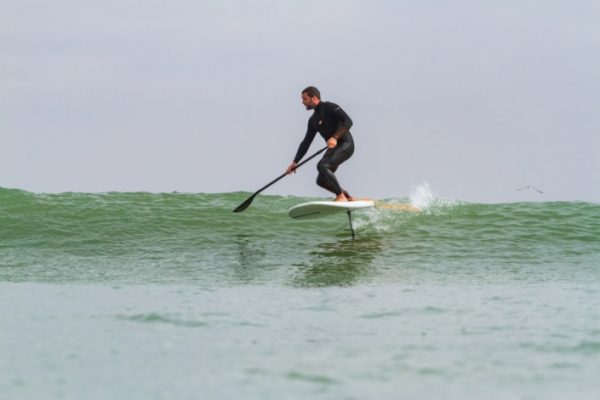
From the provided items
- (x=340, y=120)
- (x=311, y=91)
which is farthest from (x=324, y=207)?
(x=311, y=91)

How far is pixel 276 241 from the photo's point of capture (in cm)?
1452

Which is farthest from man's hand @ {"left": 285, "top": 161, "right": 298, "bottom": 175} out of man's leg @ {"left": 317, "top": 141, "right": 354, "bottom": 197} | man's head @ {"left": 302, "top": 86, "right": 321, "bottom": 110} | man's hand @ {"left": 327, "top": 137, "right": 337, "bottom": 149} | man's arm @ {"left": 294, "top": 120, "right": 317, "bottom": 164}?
man's head @ {"left": 302, "top": 86, "right": 321, "bottom": 110}

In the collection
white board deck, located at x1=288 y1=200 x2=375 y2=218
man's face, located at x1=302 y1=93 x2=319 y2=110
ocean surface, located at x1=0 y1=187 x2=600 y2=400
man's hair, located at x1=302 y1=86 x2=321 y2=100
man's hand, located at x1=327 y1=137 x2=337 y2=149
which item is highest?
man's hair, located at x1=302 y1=86 x2=321 y2=100

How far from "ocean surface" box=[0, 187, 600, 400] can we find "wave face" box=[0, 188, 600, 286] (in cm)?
6

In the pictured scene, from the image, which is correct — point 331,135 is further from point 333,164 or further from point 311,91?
Answer: point 311,91

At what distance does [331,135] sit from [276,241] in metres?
2.20

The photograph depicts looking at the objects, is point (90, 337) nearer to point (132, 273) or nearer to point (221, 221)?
point (132, 273)

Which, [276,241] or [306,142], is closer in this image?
[306,142]

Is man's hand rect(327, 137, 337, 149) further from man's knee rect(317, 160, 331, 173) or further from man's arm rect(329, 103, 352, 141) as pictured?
man's knee rect(317, 160, 331, 173)

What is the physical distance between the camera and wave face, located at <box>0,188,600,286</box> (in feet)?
38.0

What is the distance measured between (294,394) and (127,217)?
12.4 meters

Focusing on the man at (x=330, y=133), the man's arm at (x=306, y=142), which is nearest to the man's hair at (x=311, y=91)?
the man at (x=330, y=133)

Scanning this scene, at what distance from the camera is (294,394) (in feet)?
16.1

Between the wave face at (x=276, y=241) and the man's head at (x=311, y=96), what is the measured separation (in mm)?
2407
